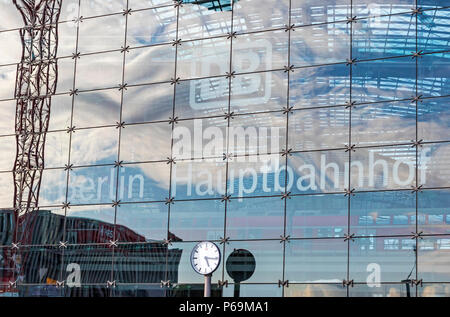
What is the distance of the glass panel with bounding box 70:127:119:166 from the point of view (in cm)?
2788

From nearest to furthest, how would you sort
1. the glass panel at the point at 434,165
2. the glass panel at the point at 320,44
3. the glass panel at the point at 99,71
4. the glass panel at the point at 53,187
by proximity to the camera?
the glass panel at the point at 434,165 → the glass panel at the point at 320,44 → the glass panel at the point at 53,187 → the glass panel at the point at 99,71

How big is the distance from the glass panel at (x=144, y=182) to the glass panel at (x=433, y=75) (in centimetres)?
826

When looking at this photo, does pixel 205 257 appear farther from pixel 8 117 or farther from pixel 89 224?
pixel 8 117

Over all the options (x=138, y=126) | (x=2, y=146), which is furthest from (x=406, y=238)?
(x=2, y=146)

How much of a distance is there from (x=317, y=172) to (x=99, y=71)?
8701mm

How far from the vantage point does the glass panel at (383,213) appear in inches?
931

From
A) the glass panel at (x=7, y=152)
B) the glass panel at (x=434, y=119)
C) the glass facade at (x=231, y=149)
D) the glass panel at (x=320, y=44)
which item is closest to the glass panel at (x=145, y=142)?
the glass facade at (x=231, y=149)

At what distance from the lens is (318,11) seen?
26062 millimetres

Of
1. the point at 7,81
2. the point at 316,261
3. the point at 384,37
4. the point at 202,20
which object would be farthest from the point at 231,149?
the point at 7,81

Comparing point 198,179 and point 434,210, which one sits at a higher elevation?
point 198,179

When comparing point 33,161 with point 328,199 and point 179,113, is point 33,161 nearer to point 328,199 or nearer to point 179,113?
point 179,113

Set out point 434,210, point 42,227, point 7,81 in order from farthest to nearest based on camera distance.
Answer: point 7,81 < point 42,227 < point 434,210

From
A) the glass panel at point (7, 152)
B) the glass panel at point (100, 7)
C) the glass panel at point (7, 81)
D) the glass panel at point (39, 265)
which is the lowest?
the glass panel at point (39, 265)

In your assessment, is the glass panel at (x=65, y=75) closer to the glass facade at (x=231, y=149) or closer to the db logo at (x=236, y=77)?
the glass facade at (x=231, y=149)
